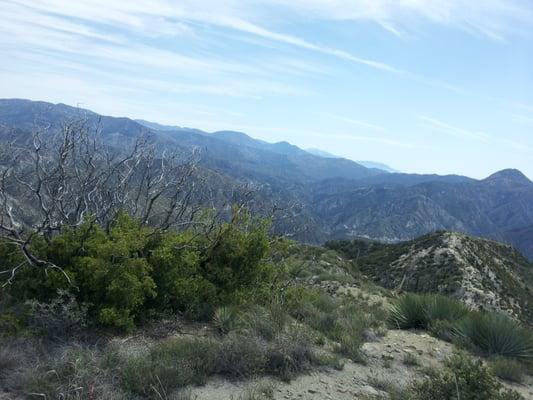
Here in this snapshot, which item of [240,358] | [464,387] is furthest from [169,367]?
[464,387]

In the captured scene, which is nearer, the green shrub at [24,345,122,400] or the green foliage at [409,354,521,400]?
the green shrub at [24,345,122,400]

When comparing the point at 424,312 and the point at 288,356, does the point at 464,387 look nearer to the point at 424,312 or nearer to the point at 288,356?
A: the point at 288,356

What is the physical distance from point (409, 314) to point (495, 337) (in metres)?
1.79

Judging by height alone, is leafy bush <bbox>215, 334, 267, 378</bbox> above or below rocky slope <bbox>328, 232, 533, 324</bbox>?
above

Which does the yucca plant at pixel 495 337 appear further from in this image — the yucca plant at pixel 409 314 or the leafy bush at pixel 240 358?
the leafy bush at pixel 240 358

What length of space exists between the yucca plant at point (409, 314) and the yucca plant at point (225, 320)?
353 centimetres

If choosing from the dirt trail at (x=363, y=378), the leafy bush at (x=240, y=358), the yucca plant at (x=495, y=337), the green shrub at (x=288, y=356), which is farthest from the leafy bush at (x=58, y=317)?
the yucca plant at (x=495, y=337)

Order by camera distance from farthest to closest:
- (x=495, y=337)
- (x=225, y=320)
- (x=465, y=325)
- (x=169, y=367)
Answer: (x=465, y=325) < (x=495, y=337) < (x=225, y=320) < (x=169, y=367)

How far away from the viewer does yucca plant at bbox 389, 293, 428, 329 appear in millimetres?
8922

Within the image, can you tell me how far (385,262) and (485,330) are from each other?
30.1 m

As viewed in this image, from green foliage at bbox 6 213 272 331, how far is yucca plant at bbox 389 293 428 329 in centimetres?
269

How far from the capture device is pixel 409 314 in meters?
9.09

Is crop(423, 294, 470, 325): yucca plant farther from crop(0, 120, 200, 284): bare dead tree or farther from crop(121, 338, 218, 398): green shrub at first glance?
crop(121, 338, 218, 398): green shrub

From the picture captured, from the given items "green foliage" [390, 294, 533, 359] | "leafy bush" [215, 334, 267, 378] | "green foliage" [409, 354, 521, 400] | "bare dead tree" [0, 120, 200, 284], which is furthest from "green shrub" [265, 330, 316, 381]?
"green foliage" [390, 294, 533, 359]
